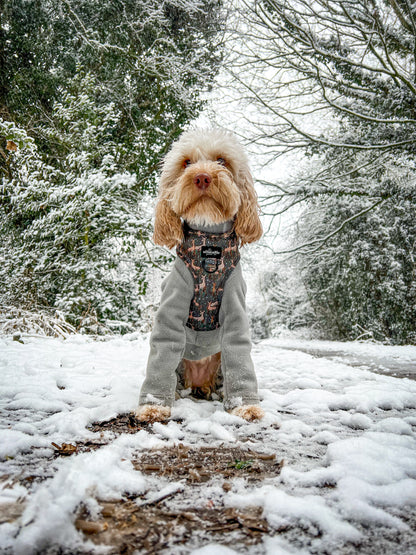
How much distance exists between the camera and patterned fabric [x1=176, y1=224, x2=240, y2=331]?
2158 millimetres

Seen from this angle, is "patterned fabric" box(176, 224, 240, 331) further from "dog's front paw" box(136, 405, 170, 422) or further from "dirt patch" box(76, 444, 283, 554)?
"dirt patch" box(76, 444, 283, 554)

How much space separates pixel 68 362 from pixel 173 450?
2.10 metres

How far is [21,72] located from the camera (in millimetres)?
7863

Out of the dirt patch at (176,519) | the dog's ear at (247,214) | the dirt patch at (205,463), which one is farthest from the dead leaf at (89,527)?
the dog's ear at (247,214)

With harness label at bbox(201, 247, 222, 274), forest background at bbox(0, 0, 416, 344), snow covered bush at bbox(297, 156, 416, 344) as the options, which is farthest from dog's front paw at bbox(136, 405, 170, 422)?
snow covered bush at bbox(297, 156, 416, 344)

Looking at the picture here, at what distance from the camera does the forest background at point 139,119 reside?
19.9 ft

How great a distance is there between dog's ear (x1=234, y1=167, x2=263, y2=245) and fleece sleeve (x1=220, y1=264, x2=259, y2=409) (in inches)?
10.8

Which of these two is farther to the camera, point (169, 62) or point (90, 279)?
point (169, 62)

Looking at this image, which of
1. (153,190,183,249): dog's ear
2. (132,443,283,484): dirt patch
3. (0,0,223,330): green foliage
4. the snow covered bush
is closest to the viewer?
(132,443,283,484): dirt patch

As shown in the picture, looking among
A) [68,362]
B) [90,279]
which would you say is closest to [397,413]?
[68,362]

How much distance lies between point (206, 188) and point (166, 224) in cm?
40

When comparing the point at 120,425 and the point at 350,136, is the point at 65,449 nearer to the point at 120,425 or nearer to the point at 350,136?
the point at 120,425

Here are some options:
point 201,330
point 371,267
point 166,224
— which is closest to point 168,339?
point 201,330

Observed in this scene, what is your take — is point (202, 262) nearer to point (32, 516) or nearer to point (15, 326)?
point (32, 516)
